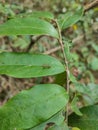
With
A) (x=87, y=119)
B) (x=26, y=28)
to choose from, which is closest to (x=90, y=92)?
(x=87, y=119)

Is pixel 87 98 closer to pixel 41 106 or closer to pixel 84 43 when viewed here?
pixel 41 106

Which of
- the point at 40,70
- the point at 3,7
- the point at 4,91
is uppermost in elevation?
the point at 3,7

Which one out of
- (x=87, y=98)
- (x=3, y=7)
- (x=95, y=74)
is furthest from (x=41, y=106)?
(x=95, y=74)

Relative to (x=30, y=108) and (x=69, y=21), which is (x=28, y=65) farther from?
(x=69, y=21)

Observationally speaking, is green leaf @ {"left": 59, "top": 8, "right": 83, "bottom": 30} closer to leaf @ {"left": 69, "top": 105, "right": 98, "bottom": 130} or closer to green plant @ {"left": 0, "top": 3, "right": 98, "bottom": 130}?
green plant @ {"left": 0, "top": 3, "right": 98, "bottom": 130}

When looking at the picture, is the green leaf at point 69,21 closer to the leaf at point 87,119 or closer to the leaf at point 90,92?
the leaf at point 90,92

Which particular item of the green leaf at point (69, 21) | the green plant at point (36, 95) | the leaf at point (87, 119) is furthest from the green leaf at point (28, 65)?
the green leaf at point (69, 21)
